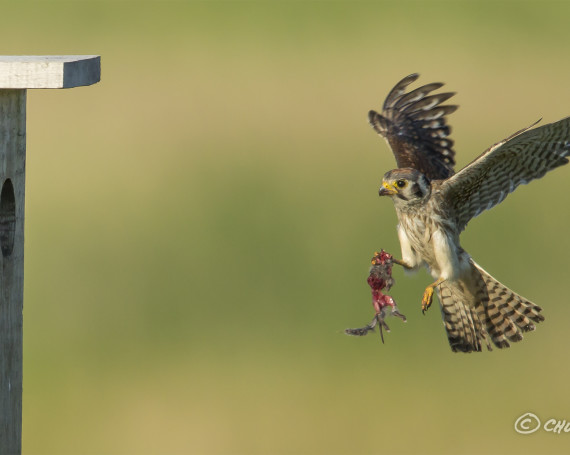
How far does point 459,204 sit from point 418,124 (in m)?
1.52

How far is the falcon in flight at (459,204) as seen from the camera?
27.8 feet

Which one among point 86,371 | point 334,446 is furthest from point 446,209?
point 86,371

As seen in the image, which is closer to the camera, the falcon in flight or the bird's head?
the falcon in flight

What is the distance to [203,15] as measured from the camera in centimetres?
2081

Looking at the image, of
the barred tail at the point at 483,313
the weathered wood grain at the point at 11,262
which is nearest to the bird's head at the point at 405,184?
the barred tail at the point at 483,313

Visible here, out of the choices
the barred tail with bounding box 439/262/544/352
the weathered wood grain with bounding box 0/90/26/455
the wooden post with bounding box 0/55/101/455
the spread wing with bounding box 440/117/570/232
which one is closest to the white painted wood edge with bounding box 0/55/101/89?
the wooden post with bounding box 0/55/101/455

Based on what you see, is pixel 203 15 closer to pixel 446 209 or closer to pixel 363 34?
pixel 363 34

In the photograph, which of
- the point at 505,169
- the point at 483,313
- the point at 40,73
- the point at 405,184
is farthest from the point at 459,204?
the point at 40,73

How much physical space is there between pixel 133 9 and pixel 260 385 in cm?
1077

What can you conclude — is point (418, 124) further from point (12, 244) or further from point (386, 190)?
point (12, 244)

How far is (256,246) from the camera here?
13.7 meters

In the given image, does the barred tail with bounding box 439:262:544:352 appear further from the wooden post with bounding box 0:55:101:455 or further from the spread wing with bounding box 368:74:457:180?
the wooden post with bounding box 0:55:101:455

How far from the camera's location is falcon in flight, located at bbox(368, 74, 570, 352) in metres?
8.48

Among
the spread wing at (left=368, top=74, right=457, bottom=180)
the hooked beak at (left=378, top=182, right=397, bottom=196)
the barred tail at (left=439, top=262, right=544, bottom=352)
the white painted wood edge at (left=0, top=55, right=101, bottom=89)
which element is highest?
the spread wing at (left=368, top=74, right=457, bottom=180)
